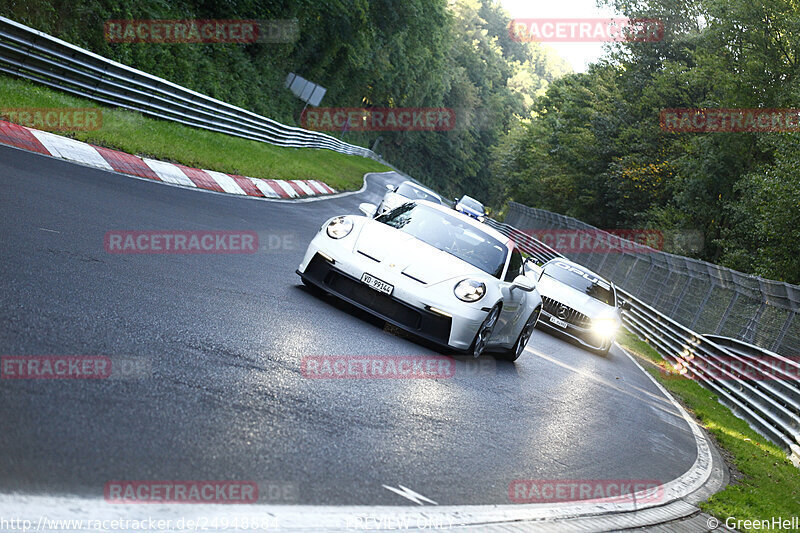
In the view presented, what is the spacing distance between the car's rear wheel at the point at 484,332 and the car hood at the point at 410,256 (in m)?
0.41

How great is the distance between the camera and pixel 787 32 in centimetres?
3369

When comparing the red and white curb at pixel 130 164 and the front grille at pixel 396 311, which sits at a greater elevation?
the front grille at pixel 396 311

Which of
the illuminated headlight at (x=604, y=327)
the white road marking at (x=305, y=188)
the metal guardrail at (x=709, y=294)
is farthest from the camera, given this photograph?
the white road marking at (x=305, y=188)

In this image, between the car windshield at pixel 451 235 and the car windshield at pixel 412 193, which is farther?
the car windshield at pixel 412 193

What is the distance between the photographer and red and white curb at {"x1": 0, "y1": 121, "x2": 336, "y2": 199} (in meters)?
12.4

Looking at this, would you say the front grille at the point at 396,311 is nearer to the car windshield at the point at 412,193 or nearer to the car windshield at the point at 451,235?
the car windshield at the point at 451,235

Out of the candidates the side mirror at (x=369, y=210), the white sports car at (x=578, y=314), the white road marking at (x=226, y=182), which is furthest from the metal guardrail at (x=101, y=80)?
the white sports car at (x=578, y=314)

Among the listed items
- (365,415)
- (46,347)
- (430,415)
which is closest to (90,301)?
(46,347)

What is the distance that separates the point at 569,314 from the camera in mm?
16234

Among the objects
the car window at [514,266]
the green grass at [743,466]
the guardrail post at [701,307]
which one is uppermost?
the guardrail post at [701,307]

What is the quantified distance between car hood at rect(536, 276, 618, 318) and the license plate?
7952 millimetres

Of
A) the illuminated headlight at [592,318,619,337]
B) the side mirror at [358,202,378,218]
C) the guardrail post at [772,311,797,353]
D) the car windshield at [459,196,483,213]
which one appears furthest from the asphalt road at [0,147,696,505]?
the car windshield at [459,196,483,213]

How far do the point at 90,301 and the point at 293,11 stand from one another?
41.6 meters

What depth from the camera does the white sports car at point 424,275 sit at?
8.52m
